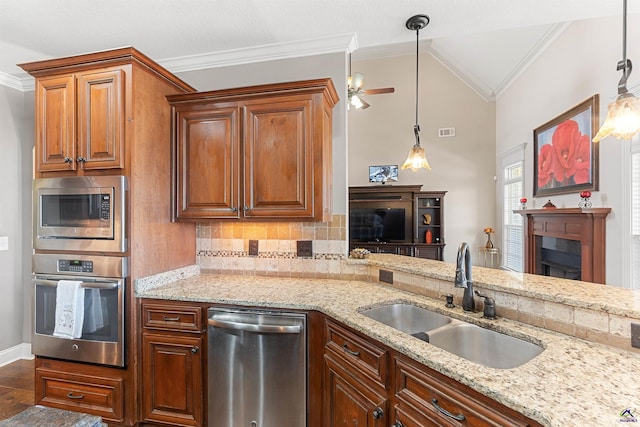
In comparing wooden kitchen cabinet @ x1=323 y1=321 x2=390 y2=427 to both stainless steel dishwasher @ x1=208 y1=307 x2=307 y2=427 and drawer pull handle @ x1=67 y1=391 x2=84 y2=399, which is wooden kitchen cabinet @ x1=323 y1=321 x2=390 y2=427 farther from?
drawer pull handle @ x1=67 y1=391 x2=84 y2=399

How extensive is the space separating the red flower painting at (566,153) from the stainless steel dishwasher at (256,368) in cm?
366

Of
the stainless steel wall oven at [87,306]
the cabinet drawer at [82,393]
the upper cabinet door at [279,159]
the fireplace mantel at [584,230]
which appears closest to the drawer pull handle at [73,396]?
the cabinet drawer at [82,393]

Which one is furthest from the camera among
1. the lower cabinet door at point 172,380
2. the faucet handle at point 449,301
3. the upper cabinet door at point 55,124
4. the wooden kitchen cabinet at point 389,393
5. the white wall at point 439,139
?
the white wall at point 439,139

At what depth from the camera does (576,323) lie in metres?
1.29

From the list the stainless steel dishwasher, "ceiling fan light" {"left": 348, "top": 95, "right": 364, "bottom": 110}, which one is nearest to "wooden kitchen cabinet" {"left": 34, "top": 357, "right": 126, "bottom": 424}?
the stainless steel dishwasher

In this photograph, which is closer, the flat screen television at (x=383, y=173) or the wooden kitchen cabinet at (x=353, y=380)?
the wooden kitchen cabinet at (x=353, y=380)

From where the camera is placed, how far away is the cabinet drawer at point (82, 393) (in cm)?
201

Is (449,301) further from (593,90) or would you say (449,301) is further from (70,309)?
(593,90)

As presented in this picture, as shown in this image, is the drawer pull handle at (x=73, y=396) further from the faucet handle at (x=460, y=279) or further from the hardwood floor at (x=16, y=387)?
the faucet handle at (x=460, y=279)

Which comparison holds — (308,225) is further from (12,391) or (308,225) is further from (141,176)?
(12,391)

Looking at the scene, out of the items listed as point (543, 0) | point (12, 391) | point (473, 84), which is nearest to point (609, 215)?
point (543, 0)

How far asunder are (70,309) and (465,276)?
248cm

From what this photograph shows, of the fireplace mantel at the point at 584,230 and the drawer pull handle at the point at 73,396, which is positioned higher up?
the fireplace mantel at the point at 584,230

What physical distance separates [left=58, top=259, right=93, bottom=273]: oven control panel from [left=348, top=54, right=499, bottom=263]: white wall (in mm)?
5214
